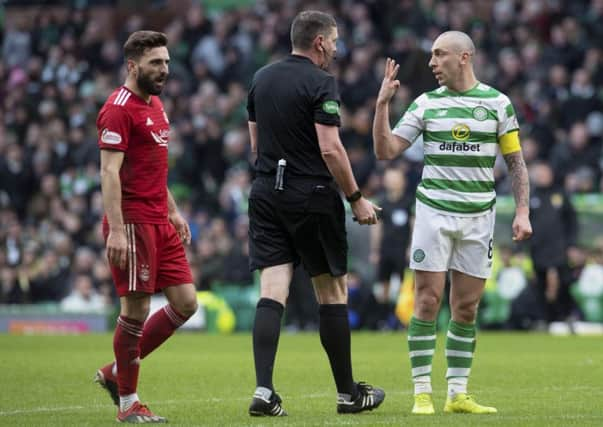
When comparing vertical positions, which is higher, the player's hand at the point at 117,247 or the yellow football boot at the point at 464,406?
the player's hand at the point at 117,247

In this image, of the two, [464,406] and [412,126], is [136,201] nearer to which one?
[412,126]

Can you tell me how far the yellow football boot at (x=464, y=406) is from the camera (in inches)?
338

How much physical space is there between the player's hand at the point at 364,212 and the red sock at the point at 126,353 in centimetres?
146

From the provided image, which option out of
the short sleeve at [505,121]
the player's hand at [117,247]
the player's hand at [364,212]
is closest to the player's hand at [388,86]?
the player's hand at [364,212]

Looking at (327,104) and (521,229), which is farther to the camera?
(521,229)

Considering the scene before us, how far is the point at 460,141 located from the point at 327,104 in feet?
3.05

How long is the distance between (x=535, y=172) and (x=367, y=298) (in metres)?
3.13

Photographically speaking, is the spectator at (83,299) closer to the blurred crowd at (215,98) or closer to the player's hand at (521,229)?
the blurred crowd at (215,98)

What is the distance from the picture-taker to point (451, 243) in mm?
8680

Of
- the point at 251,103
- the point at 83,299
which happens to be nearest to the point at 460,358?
the point at 251,103

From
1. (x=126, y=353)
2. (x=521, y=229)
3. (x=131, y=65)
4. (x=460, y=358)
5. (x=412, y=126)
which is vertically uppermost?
(x=131, y=65)

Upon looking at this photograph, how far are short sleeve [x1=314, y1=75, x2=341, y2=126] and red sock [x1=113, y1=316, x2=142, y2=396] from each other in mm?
1643

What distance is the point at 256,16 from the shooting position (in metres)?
29.0

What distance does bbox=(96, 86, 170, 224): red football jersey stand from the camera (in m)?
8.21
